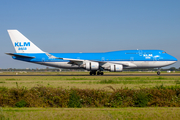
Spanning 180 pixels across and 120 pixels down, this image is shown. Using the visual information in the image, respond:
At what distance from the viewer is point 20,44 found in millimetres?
53594

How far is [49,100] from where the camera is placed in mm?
14945

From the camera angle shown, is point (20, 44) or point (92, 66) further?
point (20, 44)

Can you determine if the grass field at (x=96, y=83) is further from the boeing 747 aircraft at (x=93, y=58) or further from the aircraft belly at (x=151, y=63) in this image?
the aircraft belly at (x=151, y=63)

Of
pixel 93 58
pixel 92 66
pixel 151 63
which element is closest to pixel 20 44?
pixel 93 58

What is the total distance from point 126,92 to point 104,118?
492 cm

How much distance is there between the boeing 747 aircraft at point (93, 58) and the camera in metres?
50.0

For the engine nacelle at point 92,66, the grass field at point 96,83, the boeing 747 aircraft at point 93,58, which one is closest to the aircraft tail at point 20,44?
the boeing 747 aircraft at point 93,58

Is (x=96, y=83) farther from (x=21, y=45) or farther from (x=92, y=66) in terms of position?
(x=21, y=45)

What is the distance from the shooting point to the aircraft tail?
53.5m

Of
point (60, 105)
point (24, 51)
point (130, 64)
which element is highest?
point (24, 51)

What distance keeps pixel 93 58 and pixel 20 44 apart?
60.0ft

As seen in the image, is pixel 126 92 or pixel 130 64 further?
pixel 130 64

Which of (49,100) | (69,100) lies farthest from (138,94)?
(49,100)

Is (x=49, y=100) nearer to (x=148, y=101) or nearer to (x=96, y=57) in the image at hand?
(x=148, y=101)
